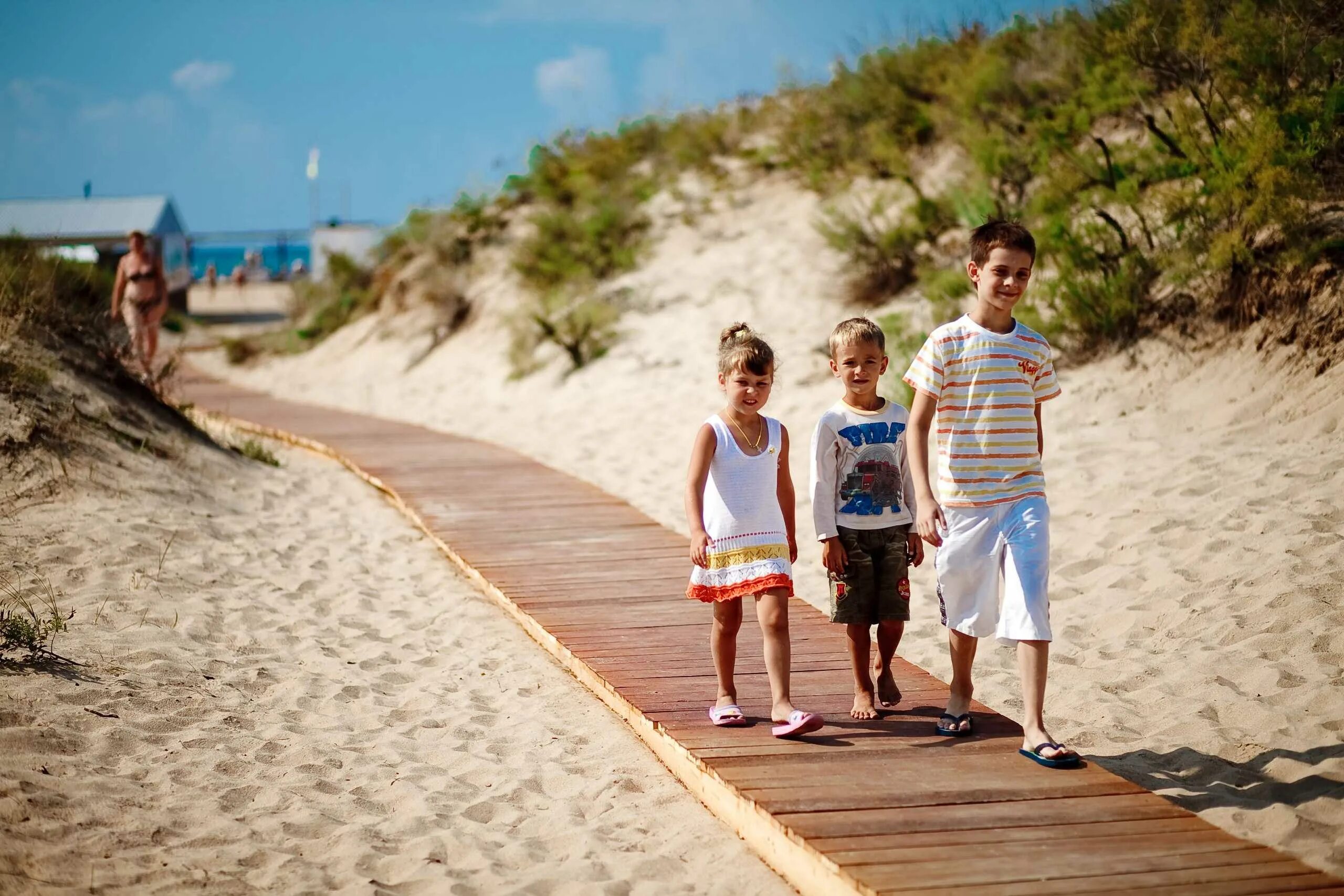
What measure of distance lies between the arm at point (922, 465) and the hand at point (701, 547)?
0.72m

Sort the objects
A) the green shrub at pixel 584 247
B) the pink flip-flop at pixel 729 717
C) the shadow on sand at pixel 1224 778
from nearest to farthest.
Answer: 1. the shadow on sand at pixel 1224 778
2. the pink flip-flop at pixel 729 717
3. the green shrub at pixel 584 247

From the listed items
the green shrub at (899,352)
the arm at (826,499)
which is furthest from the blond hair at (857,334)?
the green shrub at (899,352)

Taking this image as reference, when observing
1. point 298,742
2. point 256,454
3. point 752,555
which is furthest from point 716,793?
point 256,454

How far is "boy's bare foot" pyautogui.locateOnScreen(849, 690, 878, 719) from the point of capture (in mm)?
4445

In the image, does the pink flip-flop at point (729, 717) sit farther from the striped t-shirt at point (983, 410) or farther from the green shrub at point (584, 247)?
the green shrub at point (584, 247)

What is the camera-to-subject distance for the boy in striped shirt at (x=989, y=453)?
3.93m

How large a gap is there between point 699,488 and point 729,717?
35.4 inches

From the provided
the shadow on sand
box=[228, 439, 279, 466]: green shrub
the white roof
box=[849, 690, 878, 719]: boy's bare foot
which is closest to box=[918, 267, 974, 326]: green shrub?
box=[228, 439, 279, 466]: green shrub

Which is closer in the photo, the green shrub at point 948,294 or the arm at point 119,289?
the green shrub at point 948,294

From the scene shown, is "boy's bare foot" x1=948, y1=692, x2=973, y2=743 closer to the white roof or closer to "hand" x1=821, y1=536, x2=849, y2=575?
"hand" x1=821, y1=536, x2=849, y2=575

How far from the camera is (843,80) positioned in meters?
16.5

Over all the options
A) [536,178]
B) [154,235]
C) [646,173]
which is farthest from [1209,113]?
[154,235]

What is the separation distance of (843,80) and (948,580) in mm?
13667

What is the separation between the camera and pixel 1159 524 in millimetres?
6676
